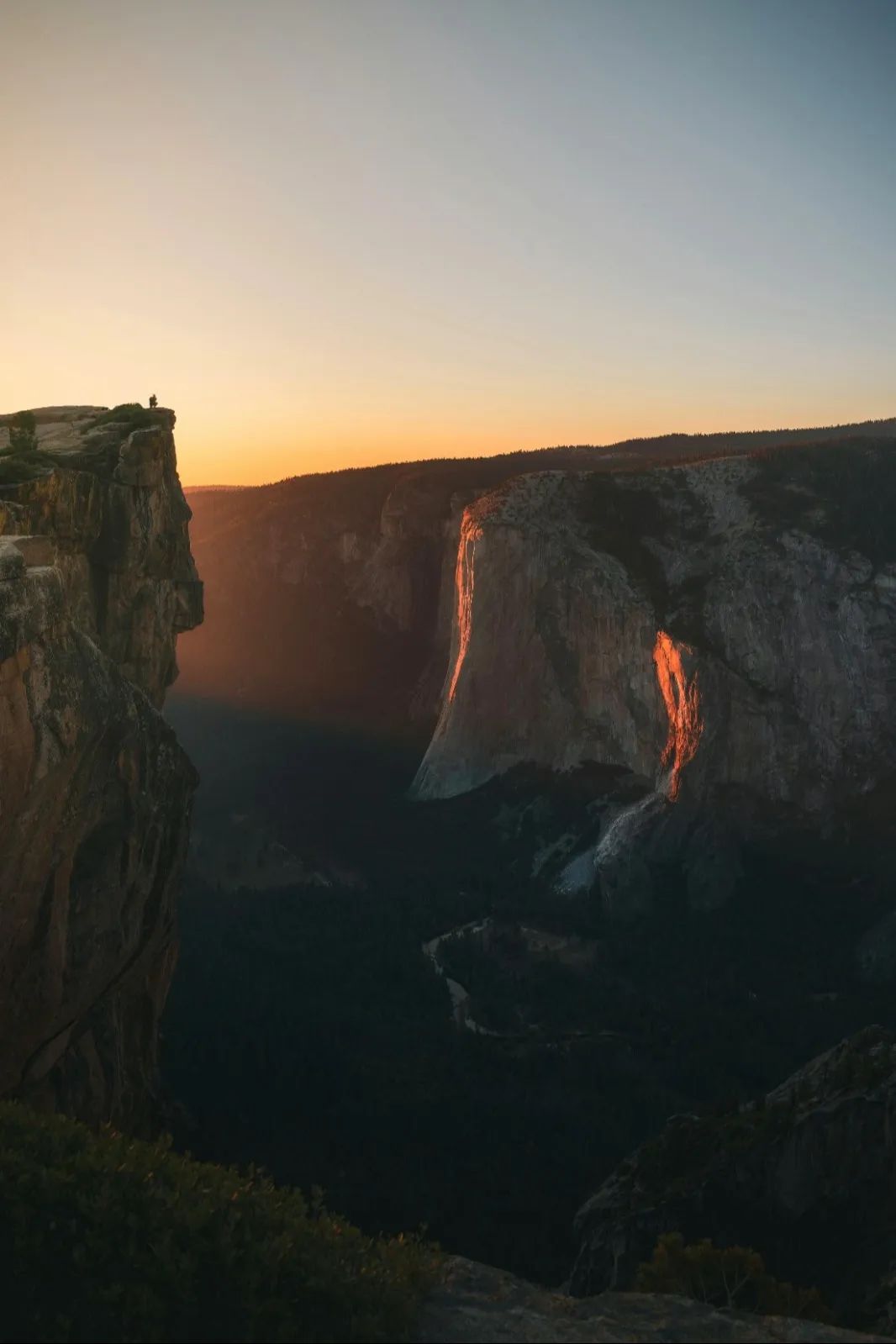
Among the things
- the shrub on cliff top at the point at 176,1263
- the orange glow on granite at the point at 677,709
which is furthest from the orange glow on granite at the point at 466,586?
the shrub on cliff top at the point at 176,1263

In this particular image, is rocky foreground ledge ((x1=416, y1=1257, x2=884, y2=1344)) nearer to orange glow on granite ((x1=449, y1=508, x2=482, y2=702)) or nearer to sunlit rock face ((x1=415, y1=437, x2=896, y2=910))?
sunlit rock face ((x1=415, y1=437, x2=896, y2=910))

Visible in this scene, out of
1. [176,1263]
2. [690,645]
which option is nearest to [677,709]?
[690,645]

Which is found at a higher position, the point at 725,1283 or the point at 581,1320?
the point at 581,1320

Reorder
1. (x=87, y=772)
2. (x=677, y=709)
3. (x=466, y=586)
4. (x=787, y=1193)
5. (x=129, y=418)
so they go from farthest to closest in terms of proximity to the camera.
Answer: (x=466, y=586) → (x=677, y=709) → (x=129, y=418) → (x=87, y=772) → (x=787, y=1193)

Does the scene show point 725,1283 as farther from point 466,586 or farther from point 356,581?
point 356,581

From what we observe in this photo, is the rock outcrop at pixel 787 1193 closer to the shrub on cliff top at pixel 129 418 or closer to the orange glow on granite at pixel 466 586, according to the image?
the shrub on cliff top at pixel 129 418

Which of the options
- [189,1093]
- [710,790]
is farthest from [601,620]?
[189,1093]
